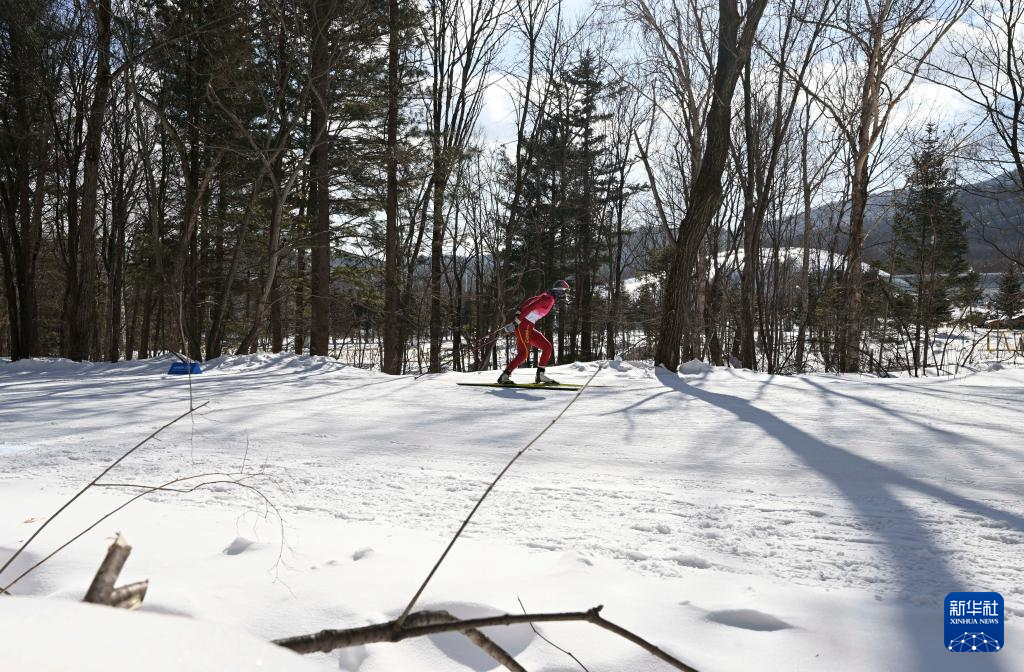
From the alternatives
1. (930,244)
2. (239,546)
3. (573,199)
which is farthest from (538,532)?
(930,244)

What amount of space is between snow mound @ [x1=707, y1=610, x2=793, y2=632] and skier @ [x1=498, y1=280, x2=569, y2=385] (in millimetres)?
5321

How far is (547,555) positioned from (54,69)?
61.5 feet

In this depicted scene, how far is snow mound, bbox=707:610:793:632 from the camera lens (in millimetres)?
1479

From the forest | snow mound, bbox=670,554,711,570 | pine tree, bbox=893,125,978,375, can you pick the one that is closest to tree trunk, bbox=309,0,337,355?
the forest

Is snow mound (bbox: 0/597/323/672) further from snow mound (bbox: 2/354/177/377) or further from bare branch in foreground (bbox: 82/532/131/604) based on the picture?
snow mound (bbox: 2/354/177/377)

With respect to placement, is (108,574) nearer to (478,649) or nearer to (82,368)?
(478,649)

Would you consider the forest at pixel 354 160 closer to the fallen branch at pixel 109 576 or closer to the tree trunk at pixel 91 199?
the tree trunk at pixel 91 199

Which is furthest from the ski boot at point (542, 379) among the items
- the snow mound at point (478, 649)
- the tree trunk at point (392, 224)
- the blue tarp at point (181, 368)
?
the tree trunk at point (392, 224)

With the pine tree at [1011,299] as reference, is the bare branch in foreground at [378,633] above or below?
below

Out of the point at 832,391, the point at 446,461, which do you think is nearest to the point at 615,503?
the point at 446,461

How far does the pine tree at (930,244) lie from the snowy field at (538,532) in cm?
993

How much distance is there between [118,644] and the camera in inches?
28.6

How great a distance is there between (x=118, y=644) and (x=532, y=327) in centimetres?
674

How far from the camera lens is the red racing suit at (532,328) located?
7102 millimetres
